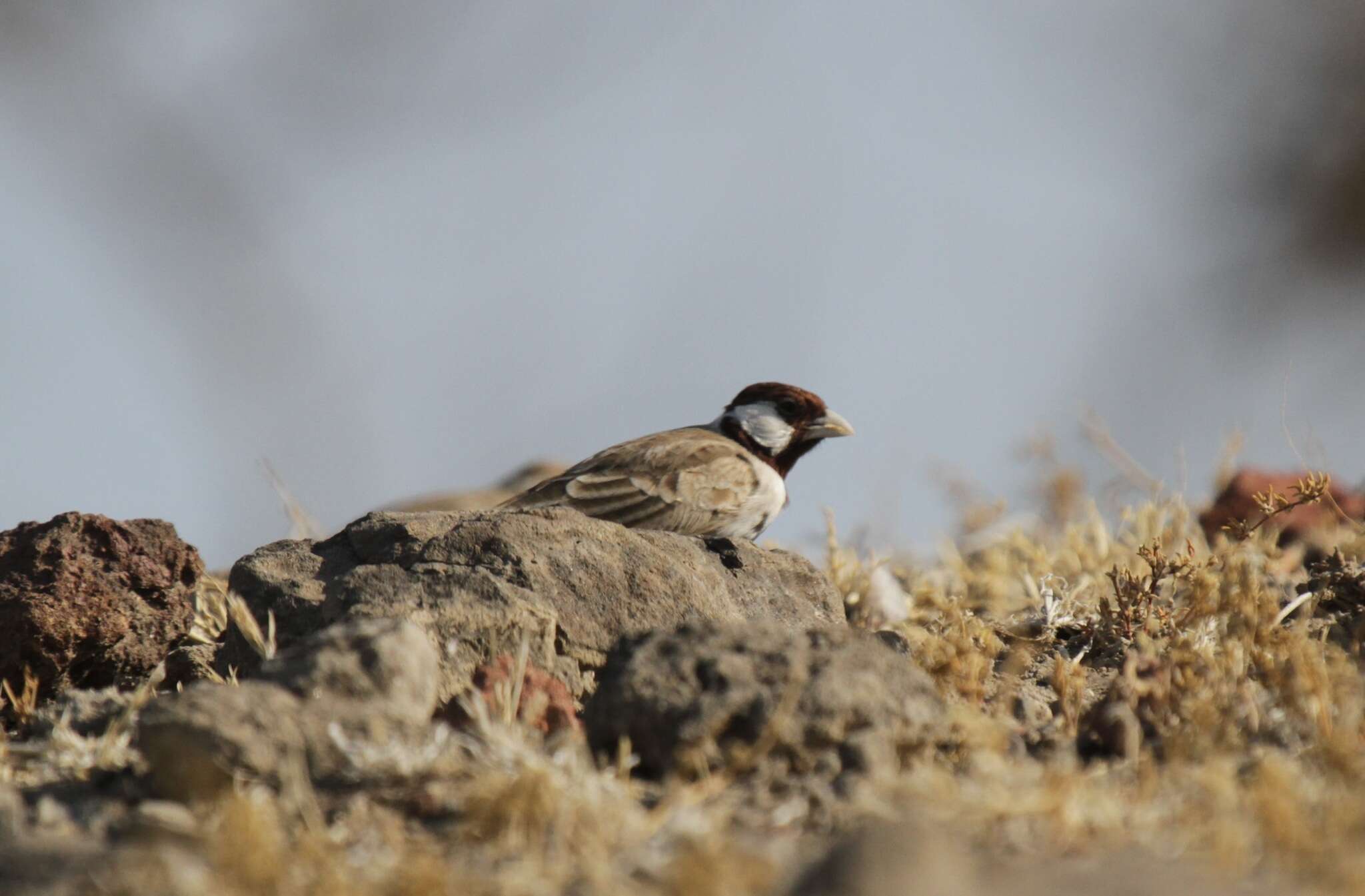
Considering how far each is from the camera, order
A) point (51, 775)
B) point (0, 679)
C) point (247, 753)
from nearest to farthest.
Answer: point (247, 753) → point (51, 775) → point (0, 679)

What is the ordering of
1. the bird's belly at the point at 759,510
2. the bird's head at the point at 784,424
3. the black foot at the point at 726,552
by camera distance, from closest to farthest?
1. the black foot at the point at 726,552
2. the bird's belly at the point at 759,510
3. the bird's head at the point at 784,424

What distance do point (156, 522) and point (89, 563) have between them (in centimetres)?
28

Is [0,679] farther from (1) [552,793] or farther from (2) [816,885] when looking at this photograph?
(2) [816,885]

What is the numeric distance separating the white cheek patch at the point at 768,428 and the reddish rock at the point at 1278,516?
6.65 ft

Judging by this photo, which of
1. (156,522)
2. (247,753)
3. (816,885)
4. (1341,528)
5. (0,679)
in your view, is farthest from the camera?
(1341,528)

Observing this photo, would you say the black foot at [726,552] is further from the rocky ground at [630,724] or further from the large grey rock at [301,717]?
the large grey rock at [301,717]

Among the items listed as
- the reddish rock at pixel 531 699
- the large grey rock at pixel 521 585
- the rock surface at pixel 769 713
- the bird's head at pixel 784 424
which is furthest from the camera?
the bird's head at pixel 784 424

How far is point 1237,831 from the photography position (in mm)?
2328

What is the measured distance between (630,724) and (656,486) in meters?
3.20

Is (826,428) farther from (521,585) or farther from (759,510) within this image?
(521,585)

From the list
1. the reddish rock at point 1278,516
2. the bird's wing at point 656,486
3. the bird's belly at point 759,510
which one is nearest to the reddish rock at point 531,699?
the bird's wing at point 656,486

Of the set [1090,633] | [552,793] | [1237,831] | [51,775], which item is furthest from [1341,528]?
[51,775]

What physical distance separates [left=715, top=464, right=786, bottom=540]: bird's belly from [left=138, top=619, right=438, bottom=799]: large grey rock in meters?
3.25

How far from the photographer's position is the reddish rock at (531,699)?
3199 millimetres
